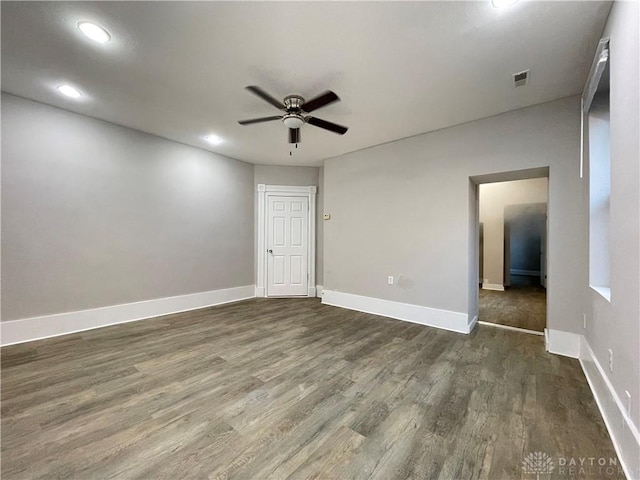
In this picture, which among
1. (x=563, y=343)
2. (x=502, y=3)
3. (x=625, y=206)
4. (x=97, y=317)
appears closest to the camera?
(x=625, y=206)

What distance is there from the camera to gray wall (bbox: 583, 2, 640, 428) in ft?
4.13

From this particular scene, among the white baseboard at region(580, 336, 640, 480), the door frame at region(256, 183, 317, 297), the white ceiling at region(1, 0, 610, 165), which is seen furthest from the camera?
the door frame at region(256, 183, 317, 297)

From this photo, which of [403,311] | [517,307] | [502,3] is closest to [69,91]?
[502,3]

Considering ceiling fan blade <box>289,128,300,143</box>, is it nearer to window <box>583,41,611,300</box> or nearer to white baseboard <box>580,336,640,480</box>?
window <box>583,41,611,300</box>

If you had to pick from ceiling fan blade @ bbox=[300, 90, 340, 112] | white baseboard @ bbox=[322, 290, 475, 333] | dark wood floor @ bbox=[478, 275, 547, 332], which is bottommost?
dark wood floor @ bbox=[478, 275, 547, 332]

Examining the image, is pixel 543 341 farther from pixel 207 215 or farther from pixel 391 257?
pixel 207 215

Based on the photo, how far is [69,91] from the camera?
8.86 feet

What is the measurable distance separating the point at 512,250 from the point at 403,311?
7110 mm

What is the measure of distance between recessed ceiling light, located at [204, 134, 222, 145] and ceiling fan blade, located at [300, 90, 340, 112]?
206cm

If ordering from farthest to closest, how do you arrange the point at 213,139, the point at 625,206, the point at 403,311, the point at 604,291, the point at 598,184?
the point at 213,139 < the point at 403,311 < the point at 598,184 < the point at 604,291 < the point at 625,206

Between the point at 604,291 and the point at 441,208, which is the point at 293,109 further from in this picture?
the point at 604,291

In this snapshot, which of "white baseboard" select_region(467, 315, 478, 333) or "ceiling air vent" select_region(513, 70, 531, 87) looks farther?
"white baseboard" select_region(467, 315, 478, 333)

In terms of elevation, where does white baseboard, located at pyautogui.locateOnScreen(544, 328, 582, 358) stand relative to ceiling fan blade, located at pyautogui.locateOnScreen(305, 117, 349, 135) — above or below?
below

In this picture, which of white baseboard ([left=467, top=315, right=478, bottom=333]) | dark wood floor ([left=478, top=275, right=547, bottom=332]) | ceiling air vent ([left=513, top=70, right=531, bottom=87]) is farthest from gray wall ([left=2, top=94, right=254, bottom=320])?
dark wood floor ([left=478, top=275, right=547, bottom=332])
